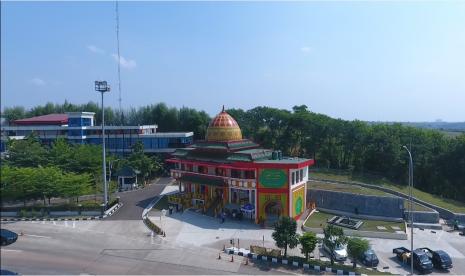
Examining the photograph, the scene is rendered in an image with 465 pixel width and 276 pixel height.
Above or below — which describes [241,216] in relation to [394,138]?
below

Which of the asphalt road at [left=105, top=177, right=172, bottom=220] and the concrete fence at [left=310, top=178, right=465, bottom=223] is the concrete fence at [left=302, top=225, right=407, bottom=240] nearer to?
the concrete fence at [left=310, top=178, right=465, bottom=223]

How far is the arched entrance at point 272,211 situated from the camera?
111 feet

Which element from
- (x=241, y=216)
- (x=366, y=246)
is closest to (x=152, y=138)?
(x=241, y=216)

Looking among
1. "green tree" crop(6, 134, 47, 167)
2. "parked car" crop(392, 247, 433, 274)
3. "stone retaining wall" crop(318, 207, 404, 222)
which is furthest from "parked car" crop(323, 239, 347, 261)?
"green tree" crop(6, 134, 47, 167)

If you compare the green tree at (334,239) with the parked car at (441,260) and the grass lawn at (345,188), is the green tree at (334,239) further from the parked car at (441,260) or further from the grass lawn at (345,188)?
the grass lawn at (345,188)

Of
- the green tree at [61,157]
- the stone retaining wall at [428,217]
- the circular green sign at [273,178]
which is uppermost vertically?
the green tree at [61,157]

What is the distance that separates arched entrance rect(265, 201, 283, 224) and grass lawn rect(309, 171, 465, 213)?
14.0m

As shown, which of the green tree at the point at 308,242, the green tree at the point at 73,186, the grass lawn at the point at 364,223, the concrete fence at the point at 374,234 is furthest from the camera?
the green tree at the point at 73,186

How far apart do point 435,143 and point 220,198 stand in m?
33.3

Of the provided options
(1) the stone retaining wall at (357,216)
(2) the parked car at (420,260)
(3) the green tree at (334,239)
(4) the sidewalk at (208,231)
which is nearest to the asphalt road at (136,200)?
(4) the sidewalk at (208,231)

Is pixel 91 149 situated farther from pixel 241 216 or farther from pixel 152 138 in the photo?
pixel 241 216

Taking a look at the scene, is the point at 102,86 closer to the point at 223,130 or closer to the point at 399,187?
the point at 223,130

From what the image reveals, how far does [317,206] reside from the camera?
3981 cm

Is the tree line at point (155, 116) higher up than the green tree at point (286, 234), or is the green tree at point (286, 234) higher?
the tree line at point (155, 116)
